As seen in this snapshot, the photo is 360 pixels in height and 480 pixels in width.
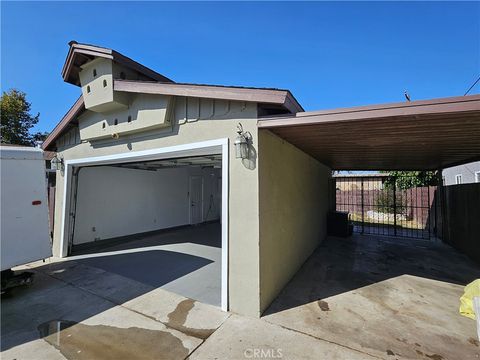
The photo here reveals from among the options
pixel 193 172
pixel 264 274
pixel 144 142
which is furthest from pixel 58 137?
pixel 264 274

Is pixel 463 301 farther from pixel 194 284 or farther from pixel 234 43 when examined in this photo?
pixel 234 43

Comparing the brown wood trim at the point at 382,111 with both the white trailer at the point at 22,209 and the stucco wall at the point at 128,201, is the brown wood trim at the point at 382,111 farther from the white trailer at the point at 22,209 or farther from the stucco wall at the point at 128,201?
the stucco wall at the point at 128,201

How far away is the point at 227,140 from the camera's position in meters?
3.54

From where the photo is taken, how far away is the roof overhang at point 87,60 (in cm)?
458

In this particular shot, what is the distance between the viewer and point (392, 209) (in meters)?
14.3

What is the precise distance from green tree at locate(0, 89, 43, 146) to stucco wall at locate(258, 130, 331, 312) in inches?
857

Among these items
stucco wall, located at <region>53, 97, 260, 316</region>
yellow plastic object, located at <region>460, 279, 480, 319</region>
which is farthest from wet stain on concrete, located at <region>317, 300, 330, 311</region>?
yellow plastic object, located at <region>460, 279, 480, 319</region>

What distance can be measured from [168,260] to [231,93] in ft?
15.3

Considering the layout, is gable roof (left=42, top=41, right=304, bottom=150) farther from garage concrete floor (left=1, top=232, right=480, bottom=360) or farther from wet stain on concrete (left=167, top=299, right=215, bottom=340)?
wet stain on concrete (left=167, top=299, right=215, bottom=340)

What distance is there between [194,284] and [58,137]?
5.96m

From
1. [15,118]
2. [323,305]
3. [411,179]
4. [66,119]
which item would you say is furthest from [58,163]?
[411,179]

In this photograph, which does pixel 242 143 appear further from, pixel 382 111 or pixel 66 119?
pixel 66 119

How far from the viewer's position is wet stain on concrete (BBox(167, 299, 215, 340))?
9.74 feet

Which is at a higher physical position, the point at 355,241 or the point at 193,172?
the point at 193,172
